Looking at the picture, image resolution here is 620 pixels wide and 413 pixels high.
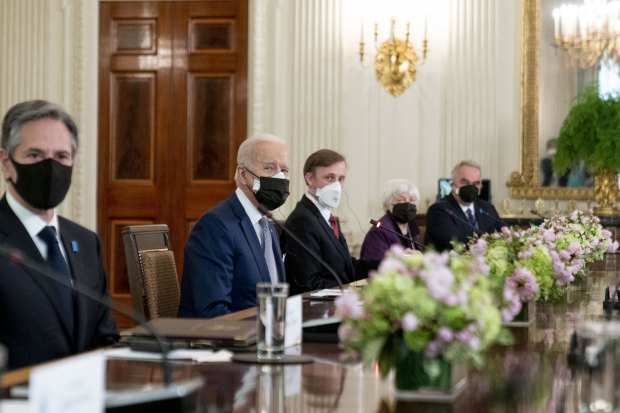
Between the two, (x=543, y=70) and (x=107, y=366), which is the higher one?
(x=543, y=70)

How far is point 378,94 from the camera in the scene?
7.21 metres

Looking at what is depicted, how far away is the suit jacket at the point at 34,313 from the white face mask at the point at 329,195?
7.12 feet

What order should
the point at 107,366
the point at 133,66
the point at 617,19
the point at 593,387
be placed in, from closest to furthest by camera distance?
the point at 593,387 < the point at 107,366 < the point at 617,19 < the point at 133,66

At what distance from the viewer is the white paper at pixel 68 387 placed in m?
1.03

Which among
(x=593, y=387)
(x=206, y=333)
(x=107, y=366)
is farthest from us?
(x=206, y=333)

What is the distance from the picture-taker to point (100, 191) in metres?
7.60

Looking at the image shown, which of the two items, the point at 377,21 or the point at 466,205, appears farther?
the point at 377,21

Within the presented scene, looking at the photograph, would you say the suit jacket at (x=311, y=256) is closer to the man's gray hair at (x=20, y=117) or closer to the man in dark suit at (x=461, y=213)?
the man in dark suit at (x=461, y=213)

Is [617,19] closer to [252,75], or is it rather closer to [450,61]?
[450,61]

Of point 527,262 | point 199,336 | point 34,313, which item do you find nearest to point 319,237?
point 527,262

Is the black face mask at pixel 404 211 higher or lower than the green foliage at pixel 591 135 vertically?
lower

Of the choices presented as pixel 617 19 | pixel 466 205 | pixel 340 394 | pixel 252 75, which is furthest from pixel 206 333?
pixel 617 19

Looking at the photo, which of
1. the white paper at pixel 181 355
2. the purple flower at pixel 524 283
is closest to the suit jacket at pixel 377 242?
the purple flower at pixel 524 283

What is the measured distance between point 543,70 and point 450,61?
2.38ft
